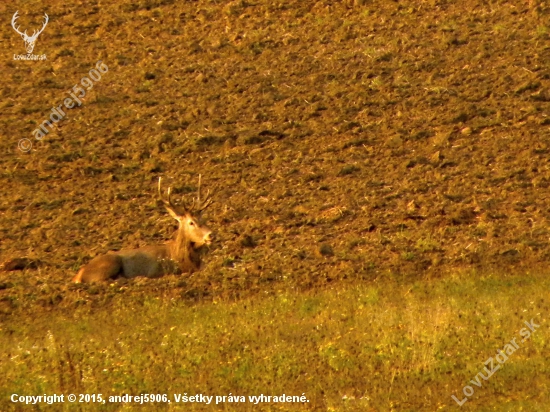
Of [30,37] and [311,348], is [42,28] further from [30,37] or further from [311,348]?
[311,348]

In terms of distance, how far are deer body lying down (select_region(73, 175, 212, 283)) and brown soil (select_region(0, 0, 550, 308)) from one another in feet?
1.25

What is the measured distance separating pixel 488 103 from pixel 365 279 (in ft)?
33.3

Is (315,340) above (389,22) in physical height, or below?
below

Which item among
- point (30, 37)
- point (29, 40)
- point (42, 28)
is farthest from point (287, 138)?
point (42, 28)

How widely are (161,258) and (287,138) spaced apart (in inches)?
323

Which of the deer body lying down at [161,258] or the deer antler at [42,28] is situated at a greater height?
the deer antler at [42,28]

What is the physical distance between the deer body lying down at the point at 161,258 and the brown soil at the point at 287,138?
382 millimetres

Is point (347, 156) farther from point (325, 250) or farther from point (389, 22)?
point (389, 22)

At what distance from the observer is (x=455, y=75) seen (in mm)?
27672

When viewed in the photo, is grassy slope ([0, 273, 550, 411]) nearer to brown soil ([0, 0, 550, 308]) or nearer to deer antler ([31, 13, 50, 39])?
brown soil ([0, 0, 550, 308])

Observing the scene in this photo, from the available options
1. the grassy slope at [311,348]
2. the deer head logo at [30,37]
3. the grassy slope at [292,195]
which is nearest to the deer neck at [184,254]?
the grassy slope at [292,195]

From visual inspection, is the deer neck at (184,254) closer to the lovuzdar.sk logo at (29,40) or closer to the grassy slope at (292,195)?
the grassy slope at (292,195)

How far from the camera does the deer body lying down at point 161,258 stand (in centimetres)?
1775

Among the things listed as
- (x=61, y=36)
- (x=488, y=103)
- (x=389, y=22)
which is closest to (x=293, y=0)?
(x=389, y=22)
